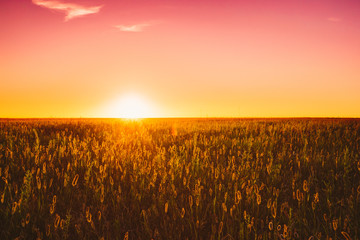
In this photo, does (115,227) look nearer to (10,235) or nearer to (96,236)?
(96,236)

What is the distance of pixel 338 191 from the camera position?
9.16ft

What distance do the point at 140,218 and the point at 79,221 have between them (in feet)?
1.73

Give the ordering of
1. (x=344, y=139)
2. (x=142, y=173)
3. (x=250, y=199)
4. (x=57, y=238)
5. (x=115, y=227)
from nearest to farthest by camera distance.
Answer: (x=57, y=238) < (x=115, y=227) < (x=250, y=199) < (x=142, y=173) < (x=344, y=139)

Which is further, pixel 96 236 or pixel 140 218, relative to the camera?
pixel 140 218

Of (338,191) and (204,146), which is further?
(204,146)

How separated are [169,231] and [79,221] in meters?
0.81

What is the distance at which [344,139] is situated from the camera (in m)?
5.83

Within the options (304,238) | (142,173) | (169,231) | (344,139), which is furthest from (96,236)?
(344,139)

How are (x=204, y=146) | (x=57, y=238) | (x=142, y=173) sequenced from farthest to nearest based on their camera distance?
(x=204, y=146) < (x=142, y=173) < (x=57, y=238)

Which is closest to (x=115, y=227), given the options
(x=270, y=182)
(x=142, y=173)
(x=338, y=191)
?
(x=142, y=173)

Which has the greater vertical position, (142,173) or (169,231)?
(142,173)

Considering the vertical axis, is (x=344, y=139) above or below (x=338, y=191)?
above

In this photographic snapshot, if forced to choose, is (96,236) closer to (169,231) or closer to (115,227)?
(115,227)

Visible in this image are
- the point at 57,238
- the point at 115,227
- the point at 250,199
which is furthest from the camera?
the point at 250,199
